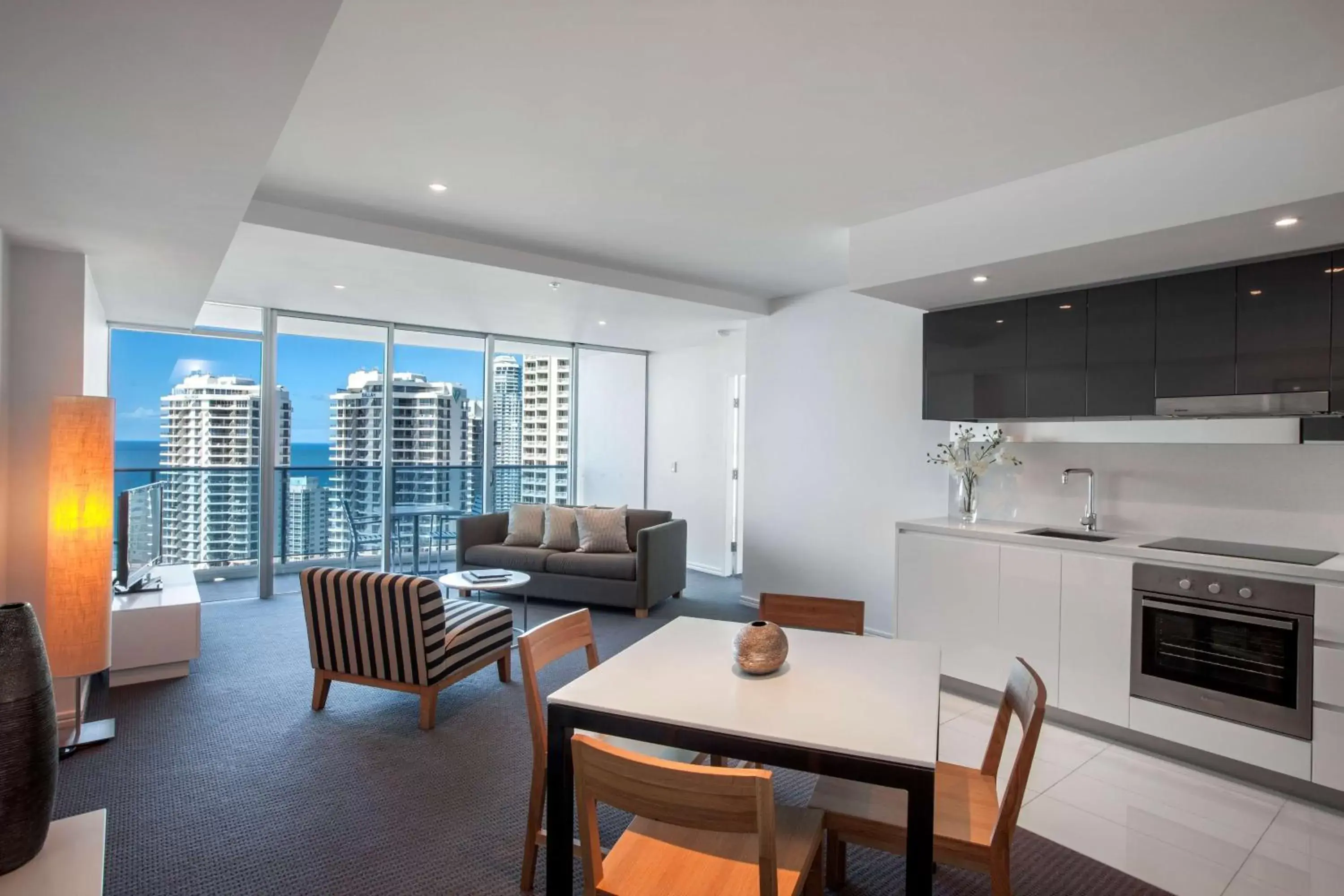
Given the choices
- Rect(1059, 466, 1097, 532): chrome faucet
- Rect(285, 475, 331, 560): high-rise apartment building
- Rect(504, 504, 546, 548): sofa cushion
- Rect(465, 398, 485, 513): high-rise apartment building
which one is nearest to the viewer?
Rect(1059, 466, 1097, 532): chrome faucet

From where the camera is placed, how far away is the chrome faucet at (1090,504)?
13.0 ft

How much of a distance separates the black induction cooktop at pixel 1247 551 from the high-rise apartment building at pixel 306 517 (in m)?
6.39

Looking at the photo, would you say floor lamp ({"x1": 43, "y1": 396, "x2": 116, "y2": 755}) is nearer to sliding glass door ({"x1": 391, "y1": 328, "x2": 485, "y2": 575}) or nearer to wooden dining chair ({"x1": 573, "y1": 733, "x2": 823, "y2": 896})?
wooden dining chair ({"x1": 573, "y1": 733, "x2": 823, "y2": 896})

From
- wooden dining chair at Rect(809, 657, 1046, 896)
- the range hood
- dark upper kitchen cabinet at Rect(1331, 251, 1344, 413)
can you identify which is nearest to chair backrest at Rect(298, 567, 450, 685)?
wooden dining chair at Rect(809, 657, 1046, 896)

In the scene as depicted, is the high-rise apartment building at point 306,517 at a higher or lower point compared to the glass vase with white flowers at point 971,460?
lower

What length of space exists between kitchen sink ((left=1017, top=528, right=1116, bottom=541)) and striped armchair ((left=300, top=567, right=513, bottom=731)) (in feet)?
10.1

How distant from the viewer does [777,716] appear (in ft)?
5.73

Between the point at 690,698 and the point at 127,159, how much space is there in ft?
7.75

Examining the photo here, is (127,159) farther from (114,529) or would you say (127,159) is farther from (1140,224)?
(1140,224)

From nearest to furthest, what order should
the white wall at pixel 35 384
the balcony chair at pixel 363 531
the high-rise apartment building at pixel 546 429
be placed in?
the white wall at pixel 35 384
the balcony chair at pixel 363 531
the high-rise apartment building at pixel 546 429

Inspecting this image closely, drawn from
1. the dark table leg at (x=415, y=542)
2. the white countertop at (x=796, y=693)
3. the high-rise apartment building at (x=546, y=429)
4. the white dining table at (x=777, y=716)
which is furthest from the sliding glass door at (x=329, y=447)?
the white dining table at (x=777, y=716)

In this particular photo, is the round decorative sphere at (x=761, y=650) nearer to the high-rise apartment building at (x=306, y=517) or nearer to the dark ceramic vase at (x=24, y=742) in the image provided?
the dark ceramic vase at (x=24, y=742)

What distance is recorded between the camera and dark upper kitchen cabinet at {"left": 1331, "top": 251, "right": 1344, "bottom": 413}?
286 centimetres

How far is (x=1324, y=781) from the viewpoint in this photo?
9.13 feet
